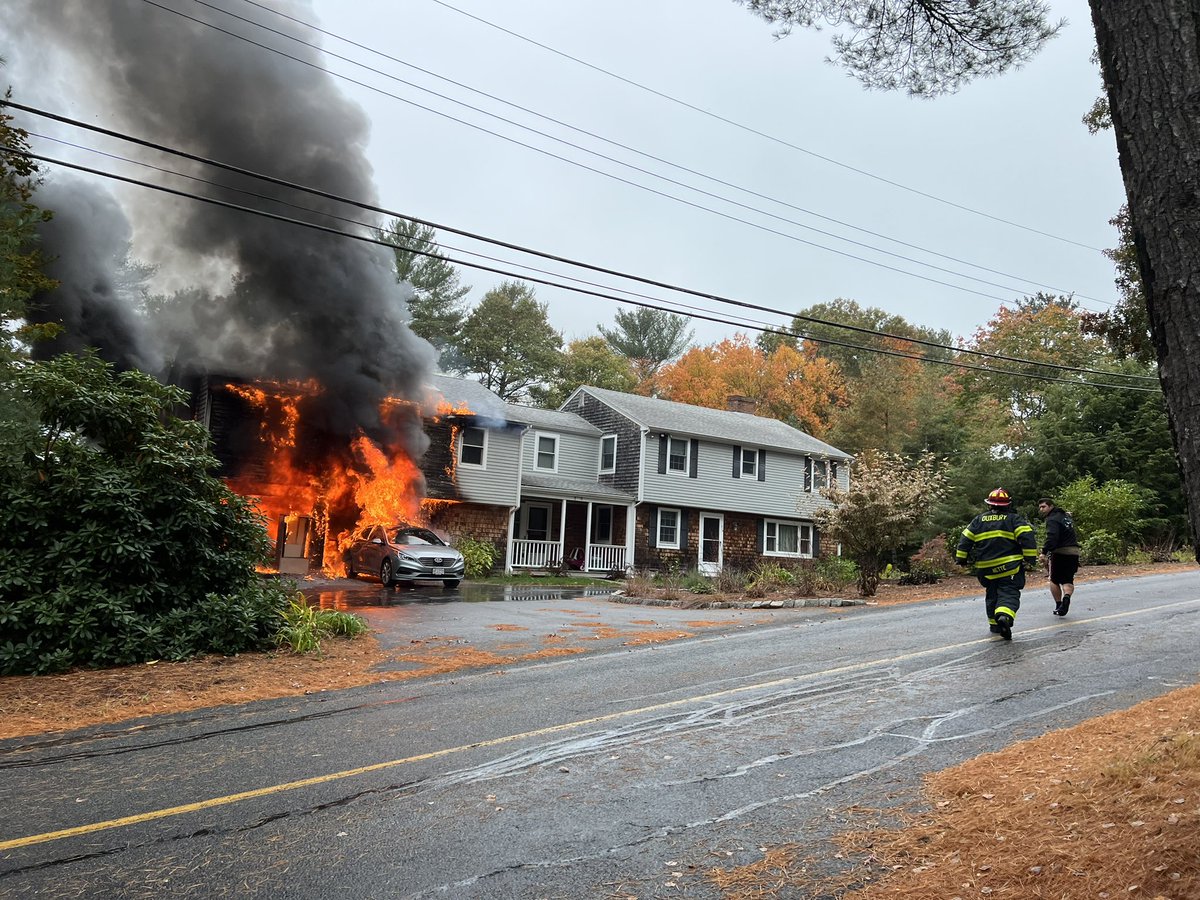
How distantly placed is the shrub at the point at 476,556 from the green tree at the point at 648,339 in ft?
102

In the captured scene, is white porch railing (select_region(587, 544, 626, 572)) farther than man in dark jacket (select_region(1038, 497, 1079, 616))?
Yes

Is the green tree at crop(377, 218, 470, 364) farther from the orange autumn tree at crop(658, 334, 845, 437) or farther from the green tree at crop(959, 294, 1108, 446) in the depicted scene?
the green tree at crop(959, 294, 1108, 446)

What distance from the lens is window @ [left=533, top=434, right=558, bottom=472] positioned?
98.3ft

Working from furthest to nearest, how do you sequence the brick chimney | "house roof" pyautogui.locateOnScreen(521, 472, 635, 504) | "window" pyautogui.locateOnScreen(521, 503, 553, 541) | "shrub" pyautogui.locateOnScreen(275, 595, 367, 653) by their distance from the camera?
1. the brick chimney
2. "window" pyautogui.locateOnScreen(521, 503, 553, 541)
3. "house roof" pyautogui.locateOnScreen(521, 472, 635, 504)
4. "shrub" pyautogui.locateOnScreen(275, 595, 367, 653)

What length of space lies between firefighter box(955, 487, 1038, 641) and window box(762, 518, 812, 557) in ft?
76.9

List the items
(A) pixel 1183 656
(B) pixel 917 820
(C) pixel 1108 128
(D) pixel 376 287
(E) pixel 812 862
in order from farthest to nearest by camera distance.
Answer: (D) pixel 376 287
(C) pixel 1108 128
(A) pixel 1183 656
(B) pixel 917 820
(E) pixel 812 862

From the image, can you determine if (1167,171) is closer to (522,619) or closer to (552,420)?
(522,619)

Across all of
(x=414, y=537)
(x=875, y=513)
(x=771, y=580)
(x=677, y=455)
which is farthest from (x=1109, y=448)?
(x=414, y=537)

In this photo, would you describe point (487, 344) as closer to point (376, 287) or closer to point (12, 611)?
point (376, 287)

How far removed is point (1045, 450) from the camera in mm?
30094

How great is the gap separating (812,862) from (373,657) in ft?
23.2

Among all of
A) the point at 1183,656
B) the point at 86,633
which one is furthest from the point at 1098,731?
the point at 86,633

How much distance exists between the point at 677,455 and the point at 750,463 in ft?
11.2

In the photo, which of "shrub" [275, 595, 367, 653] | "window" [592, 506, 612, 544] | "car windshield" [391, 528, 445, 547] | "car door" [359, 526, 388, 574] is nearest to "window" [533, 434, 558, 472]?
"window" [592, 506, 612, 544]
